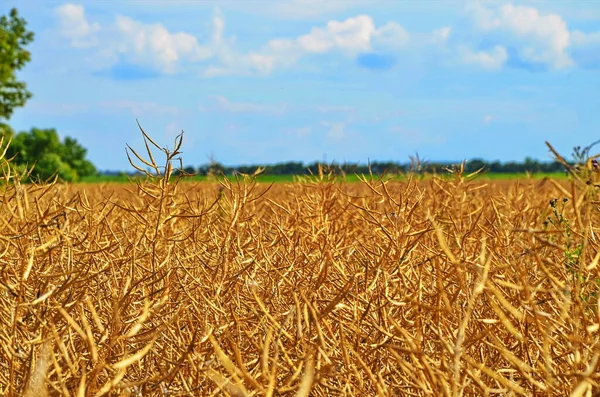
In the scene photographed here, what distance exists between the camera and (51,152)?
71688 mm

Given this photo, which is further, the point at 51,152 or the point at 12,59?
the point at 51,152

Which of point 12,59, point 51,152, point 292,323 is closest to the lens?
point 292,323

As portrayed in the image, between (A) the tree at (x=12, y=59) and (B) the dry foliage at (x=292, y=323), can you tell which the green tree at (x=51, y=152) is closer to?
(A) the tree at (x=12, y=59)

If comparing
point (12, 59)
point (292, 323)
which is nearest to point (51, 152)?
point (12, 59)

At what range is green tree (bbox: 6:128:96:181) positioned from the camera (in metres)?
61.0

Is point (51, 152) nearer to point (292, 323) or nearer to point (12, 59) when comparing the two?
point (12, 59)

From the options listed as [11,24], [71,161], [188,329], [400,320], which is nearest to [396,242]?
[400,320]

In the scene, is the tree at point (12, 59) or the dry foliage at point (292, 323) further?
the tree at point (12, 59)

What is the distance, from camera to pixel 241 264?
9.48ft

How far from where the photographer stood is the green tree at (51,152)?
200ft

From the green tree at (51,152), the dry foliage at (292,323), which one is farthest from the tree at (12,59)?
the dry foliage at (292,323)

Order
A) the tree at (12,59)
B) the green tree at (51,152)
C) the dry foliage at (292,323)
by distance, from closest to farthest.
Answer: the dry foliage at (292,323) → the tree at (12,59) → the green tree at (51,152)

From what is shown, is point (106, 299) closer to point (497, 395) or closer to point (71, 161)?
point (497, 395)

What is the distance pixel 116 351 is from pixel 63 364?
31 cm
